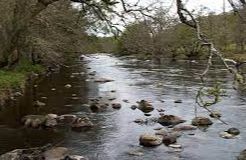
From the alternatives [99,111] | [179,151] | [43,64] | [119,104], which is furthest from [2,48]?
[43,64]

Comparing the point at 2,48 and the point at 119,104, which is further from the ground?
the point at 2,48

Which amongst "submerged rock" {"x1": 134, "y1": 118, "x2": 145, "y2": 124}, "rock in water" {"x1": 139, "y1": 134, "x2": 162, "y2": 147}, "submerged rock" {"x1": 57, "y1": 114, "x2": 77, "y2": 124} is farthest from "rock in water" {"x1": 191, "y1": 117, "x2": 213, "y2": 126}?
"submerged rock" {"x1": 57, "y1": 114, "x2": 77, "y2": 124}

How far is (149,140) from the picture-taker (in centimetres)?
1305

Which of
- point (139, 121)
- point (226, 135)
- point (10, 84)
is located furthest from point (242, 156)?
point (10, 84)

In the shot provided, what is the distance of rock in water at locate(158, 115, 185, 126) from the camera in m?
16.3

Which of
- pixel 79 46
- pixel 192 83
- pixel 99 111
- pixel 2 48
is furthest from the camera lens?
pixel 192 83

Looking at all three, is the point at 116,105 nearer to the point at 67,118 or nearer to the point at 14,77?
the point at 67,118

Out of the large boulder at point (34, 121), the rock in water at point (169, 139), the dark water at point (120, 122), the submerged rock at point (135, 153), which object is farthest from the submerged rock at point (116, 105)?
the submerged rock at point (135, 153)

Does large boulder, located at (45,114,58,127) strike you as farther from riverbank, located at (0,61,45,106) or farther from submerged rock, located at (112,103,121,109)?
submerged rock, located at (112,103,121,109)

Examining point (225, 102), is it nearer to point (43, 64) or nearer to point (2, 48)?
point (2, 48)

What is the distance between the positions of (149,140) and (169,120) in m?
3.56

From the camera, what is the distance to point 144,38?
7.94 meters

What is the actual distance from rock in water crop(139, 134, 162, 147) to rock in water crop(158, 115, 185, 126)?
2.93 metres

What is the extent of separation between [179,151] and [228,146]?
5.40 ft
